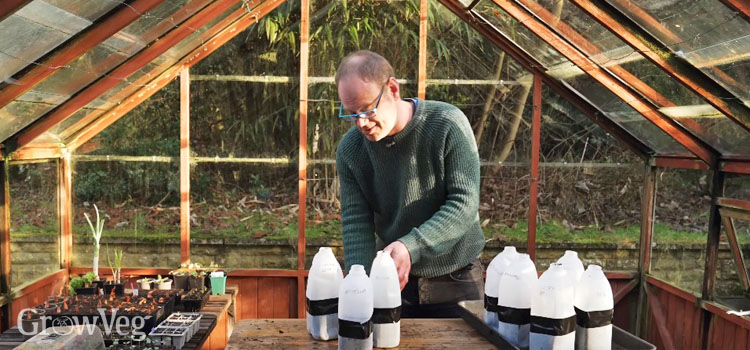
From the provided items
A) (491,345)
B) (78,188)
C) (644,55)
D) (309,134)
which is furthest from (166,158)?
(491,345)

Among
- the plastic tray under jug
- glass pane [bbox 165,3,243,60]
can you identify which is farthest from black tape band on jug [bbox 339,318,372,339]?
glass pane [bbox 165,3,243,60]

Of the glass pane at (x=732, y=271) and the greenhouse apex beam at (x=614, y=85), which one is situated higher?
the greenhouse apex beam at (x=614, y=85)

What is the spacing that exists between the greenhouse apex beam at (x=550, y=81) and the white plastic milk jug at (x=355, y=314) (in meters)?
3.41

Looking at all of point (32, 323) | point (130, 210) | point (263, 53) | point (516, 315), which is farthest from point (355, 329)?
point (130, 210)

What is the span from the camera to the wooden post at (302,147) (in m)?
4.93

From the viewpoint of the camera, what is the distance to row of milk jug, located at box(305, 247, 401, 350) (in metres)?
1.67

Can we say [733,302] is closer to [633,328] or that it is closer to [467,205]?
[633,328]

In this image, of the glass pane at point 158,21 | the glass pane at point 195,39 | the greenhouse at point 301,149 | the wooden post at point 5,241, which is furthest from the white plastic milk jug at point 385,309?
the wooden post at point 5,241

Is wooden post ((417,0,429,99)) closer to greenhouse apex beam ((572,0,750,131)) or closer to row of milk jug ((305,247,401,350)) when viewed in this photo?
greenhouse apex beam ((572,0,750,131))

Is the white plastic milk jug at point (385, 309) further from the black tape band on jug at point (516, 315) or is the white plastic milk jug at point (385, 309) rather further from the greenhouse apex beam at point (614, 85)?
the greenhouse apex beam at point (614, 85)

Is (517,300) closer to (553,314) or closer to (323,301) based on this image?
(553,314)

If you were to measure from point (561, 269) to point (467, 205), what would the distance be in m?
0.50

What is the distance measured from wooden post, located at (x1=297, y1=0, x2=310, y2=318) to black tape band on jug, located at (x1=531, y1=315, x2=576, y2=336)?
3516 mm

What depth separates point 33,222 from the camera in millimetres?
4551
